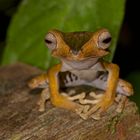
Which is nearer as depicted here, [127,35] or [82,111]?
[82,111]

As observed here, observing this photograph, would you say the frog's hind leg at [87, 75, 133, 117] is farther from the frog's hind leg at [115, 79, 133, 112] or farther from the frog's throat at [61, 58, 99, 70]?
the frog's throat at [61, 58, 99, 70]

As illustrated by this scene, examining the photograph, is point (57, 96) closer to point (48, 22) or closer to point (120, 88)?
point (120, 88)

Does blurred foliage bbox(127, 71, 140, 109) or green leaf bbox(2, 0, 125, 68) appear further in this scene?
blurred foliage bbox(127, 71, 140, 109)

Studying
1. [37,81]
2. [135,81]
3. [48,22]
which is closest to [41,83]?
[37,81]

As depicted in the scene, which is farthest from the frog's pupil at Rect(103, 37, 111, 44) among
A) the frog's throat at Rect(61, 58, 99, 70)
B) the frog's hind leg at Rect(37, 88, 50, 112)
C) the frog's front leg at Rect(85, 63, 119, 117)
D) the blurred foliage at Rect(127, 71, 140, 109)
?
the blurred foliage at Rect(127, 71, 140, 109)

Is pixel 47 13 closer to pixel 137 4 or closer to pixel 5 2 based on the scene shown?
pixel 5 2

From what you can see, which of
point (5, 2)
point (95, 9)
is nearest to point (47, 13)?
point (95, 9)

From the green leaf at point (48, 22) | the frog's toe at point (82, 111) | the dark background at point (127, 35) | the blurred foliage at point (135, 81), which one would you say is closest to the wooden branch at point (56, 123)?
the frog's toe at point (82, 111)

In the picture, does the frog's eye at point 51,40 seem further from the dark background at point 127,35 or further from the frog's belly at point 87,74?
the dark background at point 127,35
